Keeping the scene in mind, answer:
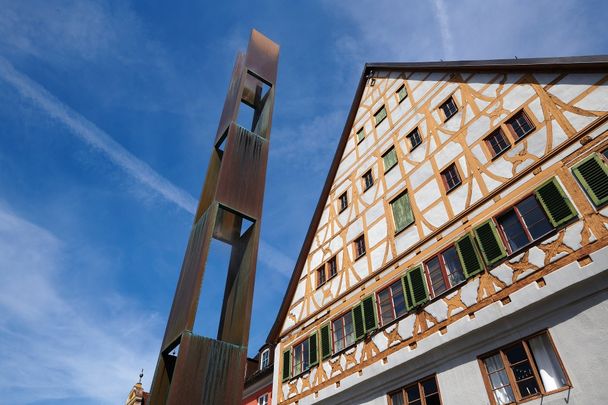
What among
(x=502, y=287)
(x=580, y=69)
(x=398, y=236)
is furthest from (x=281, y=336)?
(x=580, y=69)

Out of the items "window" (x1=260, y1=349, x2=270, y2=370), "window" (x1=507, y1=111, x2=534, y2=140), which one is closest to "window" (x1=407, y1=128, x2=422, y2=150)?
"window" (x1=507, y1=111, x2=534, y2=140)

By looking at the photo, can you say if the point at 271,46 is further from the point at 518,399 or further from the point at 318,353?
the point at 518,399

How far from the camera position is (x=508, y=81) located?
475 inches

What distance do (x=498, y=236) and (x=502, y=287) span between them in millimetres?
1222

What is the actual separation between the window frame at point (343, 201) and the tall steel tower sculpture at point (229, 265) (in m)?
6.27

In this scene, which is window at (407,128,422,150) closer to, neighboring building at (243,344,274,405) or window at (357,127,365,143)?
window at (357,127,365,143)

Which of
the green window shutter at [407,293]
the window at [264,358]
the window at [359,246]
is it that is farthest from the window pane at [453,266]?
the window at [264,358]

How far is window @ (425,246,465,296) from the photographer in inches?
414

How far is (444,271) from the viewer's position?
1082 cm

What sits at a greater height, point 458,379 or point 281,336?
point 281,336

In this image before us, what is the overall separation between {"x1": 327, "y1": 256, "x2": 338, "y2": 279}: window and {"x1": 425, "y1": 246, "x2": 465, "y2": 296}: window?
4397 millimetres

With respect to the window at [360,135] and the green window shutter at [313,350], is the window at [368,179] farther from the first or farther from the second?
the green window shutter at [313,350]

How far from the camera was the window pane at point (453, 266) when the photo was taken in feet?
34.3

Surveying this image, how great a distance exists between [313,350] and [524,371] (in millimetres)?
7081
